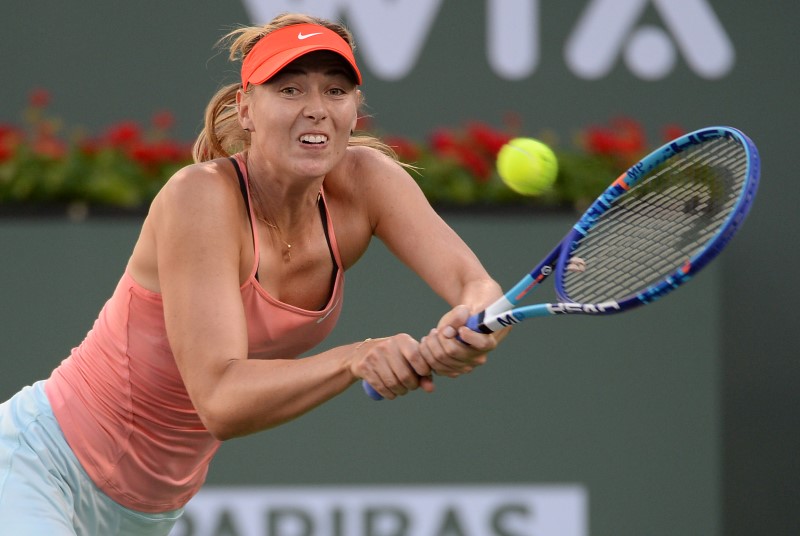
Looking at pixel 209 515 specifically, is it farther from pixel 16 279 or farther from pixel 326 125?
pixel 326 125

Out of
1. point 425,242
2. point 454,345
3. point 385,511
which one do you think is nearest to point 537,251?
point 385,511

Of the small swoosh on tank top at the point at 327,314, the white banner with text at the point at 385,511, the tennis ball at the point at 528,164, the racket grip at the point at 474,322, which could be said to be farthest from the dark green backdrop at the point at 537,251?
the racket grip at the point at 474,322

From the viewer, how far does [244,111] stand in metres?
2.90

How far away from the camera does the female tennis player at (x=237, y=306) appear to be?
8.20ft

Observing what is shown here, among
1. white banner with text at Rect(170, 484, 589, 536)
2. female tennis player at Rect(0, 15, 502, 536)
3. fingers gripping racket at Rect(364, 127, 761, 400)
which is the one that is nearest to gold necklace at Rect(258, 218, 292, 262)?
female tennis player at Rect(0, 15, 502, 536)

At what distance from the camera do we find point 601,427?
4.84 metres

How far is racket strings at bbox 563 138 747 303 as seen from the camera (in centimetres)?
259

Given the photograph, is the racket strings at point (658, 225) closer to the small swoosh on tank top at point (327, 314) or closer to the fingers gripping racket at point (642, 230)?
the fingers gripping racket at point (642, 230)

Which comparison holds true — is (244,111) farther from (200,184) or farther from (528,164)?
(528,164)

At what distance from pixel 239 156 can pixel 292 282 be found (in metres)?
0.30

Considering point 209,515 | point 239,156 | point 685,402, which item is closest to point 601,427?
point 685,402

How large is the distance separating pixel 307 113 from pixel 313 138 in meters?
0.06

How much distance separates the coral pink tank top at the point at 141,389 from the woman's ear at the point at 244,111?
0.25 ft

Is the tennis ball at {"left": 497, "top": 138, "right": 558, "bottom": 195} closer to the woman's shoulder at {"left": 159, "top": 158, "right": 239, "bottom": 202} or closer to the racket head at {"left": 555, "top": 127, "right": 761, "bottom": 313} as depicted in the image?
the racket head at {"left": 555, "top": 127, "right": 761, "bottom": 313}
